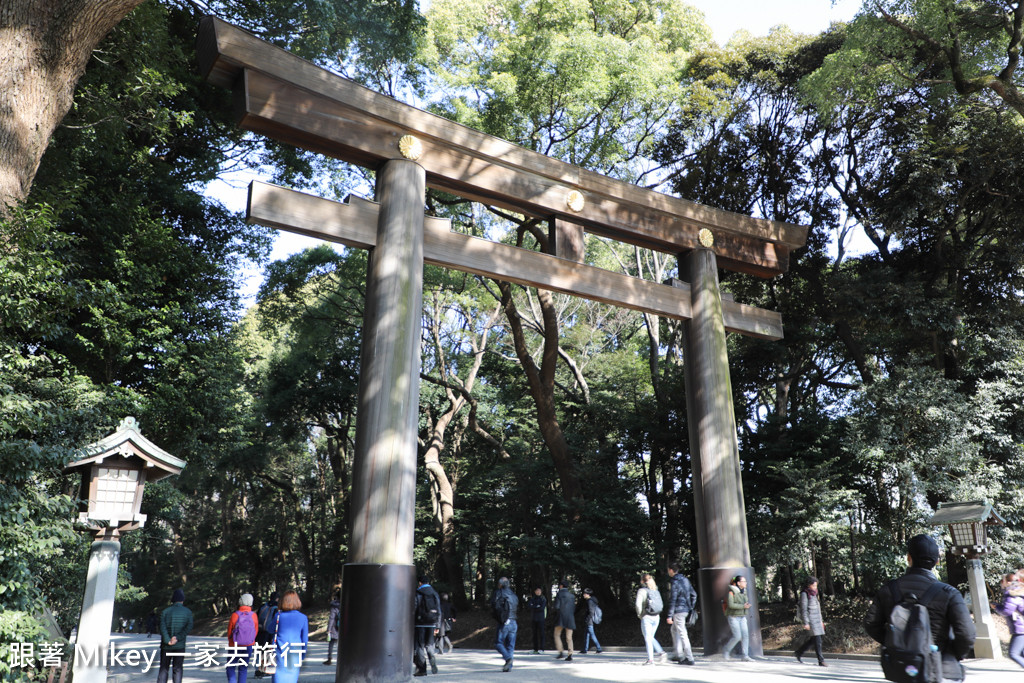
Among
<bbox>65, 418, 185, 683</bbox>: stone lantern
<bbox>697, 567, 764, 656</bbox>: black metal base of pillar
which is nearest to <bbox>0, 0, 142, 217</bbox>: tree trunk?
<bbox>65, 418, 185, 683</bbox>: stone lantern

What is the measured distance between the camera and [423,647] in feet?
26.6

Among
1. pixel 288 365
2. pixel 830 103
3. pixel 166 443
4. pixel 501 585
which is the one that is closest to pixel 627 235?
pixel 501 585

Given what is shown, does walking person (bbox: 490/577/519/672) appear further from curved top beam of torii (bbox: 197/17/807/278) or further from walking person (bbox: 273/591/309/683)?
curved top beam of torii (bbox: 197/17/807/278)

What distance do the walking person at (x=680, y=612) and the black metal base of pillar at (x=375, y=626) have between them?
4.15 metres

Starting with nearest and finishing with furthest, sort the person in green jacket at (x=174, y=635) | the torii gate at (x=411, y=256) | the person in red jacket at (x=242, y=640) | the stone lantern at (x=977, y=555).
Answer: the torii gate at (x=411, y=256) → the person in red jacket at (x=242, y=640) → the person in green jacket at (x=174, y=635) → the stone lantern at (x=977, y=555)

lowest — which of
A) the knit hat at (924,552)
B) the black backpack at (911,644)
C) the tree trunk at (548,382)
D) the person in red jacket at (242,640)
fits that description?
the person in red jacket at (242,640)

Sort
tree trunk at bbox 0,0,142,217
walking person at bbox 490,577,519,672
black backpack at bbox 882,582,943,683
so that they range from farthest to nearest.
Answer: walking person at bbox 490,577,519,672 < tree trunk at bbox 0,0,142,217 < black backpack at bbox 882,582,943,683

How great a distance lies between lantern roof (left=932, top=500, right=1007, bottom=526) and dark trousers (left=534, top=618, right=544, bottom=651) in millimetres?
6929

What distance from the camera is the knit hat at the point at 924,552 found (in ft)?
11.4

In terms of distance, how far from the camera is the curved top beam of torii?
690cm

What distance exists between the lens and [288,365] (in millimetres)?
24500

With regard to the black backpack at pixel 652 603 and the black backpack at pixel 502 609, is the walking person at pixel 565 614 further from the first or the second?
the black backpack at pixel 652 603

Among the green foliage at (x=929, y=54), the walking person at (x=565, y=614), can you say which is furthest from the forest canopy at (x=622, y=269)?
the walking person at (x=565, y=614)

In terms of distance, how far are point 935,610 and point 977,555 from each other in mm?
8557
